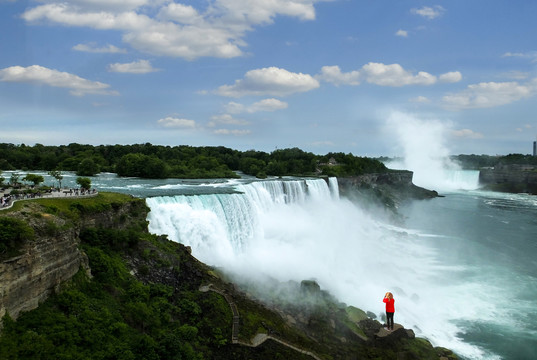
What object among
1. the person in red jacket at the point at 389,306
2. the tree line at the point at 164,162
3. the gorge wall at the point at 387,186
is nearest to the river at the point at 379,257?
the person in red jacket at the point at 389,306

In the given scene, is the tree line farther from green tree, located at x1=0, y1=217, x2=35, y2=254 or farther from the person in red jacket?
the person in red jacket

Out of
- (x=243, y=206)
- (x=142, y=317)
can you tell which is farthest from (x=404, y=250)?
(x=142, y=317)

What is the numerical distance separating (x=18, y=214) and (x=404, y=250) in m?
25.7

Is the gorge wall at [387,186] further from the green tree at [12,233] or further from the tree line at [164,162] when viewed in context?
the green tree at [12,233]

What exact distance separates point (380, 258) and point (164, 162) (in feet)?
101

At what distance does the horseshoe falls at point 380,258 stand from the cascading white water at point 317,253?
6 centimetres

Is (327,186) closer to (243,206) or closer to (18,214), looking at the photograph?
(243,206)

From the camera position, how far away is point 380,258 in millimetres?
27641

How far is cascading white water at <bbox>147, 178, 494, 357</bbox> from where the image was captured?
1989cm

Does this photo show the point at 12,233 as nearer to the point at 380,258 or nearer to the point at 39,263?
the point at 39,263

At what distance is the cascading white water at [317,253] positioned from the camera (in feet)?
65.3

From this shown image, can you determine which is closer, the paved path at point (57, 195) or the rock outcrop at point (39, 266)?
the rock outcrop at point (39, 266)

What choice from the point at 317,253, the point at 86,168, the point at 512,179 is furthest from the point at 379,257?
the point at 512,179

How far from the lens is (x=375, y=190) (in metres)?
56.5
